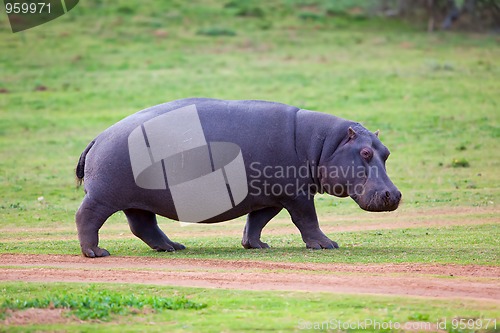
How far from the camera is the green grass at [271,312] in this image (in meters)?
9.55

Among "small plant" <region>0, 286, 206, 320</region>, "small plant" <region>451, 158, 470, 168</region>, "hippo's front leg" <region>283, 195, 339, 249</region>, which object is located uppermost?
"small plant" <region>0, 286, 206, 320</region>

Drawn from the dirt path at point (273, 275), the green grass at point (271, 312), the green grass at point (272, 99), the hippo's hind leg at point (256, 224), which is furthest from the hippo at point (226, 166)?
the green grass at point (271, 312)

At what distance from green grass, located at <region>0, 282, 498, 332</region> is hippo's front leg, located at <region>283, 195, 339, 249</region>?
3358mm

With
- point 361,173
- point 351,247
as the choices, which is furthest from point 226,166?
point 351,247

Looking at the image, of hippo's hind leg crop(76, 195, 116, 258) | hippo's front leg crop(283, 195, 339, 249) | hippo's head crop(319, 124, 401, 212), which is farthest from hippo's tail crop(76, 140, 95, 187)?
hippo's head crop(319, 124, 401, 212)

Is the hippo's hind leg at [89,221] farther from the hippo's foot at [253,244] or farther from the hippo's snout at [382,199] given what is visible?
the hippo's snout at [382,199]

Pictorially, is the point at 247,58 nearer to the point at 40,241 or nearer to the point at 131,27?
the point at 131,27

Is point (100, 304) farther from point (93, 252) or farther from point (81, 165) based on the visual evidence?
point (81, 165)

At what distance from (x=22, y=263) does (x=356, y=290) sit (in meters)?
4.93

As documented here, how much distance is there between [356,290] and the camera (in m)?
10.9

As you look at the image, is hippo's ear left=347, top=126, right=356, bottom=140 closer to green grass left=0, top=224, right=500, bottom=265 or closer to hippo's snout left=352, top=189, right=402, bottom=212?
hippo's snout left=352, top=189, right=402, bottom=212

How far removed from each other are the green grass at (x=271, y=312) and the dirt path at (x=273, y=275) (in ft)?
1.38

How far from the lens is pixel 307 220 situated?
14.1 meters

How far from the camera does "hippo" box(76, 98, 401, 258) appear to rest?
13672 mm
